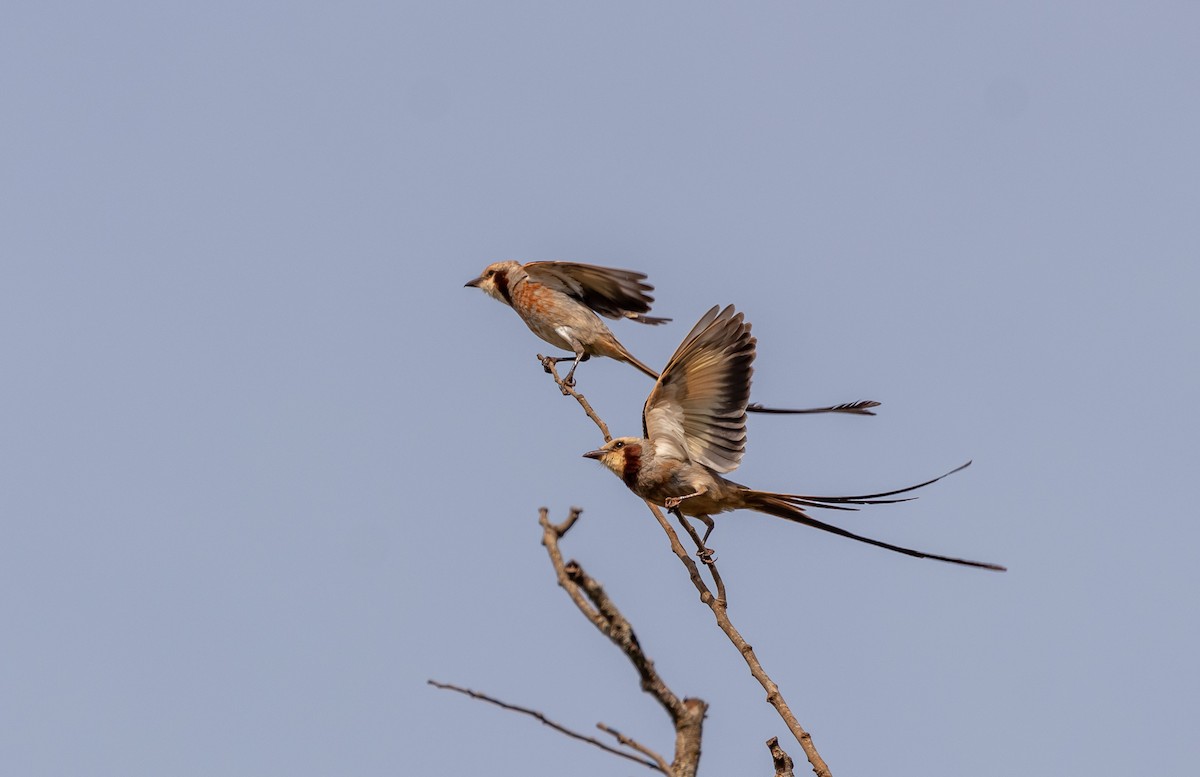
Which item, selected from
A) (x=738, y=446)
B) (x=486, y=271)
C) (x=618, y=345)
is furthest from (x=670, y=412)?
(x=486, y=271)

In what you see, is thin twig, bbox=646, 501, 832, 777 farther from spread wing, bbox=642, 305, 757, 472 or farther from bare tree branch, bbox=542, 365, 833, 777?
spread wing, bbox=642, 305, 757, 472

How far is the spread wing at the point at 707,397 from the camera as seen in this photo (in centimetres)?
680

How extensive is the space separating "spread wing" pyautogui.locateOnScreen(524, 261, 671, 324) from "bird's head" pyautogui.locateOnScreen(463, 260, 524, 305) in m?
0.19

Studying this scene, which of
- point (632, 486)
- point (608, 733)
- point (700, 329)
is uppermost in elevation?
point (700, 329)

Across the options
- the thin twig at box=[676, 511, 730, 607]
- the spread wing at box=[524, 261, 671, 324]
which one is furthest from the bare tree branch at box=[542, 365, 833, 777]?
the spread wing at box=[524, 261, 671, 324]

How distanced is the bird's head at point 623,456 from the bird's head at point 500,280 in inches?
158

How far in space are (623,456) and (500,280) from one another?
4.36 meters

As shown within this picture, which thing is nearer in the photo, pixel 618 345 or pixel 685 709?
pixel 685 709

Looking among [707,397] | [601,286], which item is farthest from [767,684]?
[601,286]

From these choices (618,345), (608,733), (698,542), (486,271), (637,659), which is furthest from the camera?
(486,271)

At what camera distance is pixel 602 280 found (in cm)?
1082

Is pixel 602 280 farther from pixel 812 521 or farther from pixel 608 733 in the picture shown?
pixel 608 733

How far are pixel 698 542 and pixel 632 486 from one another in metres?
0.88

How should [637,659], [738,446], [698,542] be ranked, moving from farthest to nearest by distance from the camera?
[738,446]
[698,542]
[637,659]
